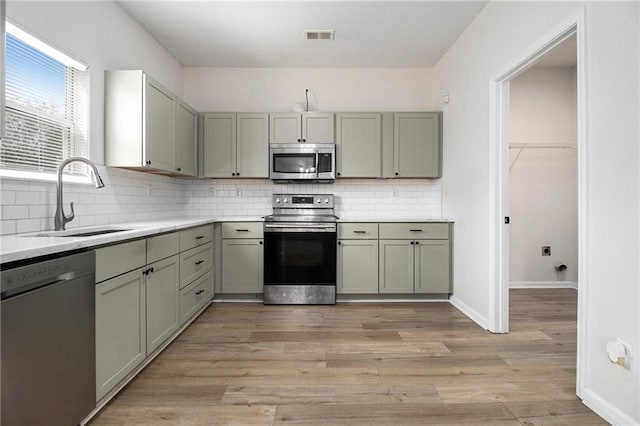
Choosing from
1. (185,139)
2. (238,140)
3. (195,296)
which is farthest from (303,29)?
(195,296)

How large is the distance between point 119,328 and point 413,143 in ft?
11.1

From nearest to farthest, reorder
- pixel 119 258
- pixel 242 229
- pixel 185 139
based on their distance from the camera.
A: pixel 119 258 < pixel 185 139 < pixel 242 229

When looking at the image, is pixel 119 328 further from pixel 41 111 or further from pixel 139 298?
pixel 41 111

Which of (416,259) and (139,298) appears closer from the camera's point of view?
(139,298)

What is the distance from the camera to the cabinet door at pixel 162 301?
2.13 m

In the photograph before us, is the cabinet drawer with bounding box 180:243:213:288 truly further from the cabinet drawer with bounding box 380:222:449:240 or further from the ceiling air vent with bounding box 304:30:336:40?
the ceiling air vent with bounding box 304:30:336:40

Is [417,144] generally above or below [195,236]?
above

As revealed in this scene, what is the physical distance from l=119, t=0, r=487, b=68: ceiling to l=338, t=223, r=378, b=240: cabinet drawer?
1.97 meters

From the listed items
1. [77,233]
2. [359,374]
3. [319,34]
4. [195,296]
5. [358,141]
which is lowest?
[359,374]

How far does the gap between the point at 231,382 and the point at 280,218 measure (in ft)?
6.34

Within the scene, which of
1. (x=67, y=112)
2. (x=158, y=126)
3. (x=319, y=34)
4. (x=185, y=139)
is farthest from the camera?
(x=185, y=139)

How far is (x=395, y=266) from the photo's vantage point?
11.8 ft

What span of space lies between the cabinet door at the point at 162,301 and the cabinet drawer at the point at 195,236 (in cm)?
18

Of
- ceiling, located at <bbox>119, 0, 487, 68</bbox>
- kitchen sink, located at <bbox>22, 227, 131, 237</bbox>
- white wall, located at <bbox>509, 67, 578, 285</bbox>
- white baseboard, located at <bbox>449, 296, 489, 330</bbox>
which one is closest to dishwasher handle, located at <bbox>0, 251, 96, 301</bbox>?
kitchen sink, located at <bbox>22, 227, 131, 237</bbox>
